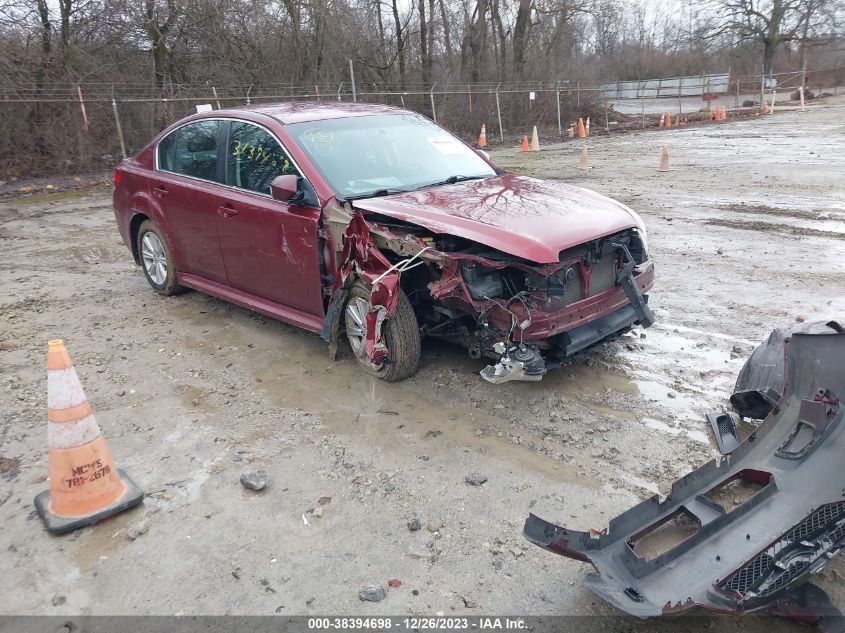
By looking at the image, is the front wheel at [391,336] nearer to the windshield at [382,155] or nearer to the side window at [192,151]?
the windshield at [382,155]

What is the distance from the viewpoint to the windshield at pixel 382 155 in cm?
495

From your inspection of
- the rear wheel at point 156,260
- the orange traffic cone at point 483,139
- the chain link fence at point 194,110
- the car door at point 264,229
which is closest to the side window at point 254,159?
the car door at point 264,229

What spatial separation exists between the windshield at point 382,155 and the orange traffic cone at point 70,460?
2.17m

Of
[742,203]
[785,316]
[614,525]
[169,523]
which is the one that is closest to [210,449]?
[169,523]

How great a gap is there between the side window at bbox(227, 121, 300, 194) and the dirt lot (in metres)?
1.31

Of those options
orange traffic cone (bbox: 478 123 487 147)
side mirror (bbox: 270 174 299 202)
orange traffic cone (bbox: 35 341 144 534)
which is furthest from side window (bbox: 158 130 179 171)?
orange traffic cone (bbox: 478 123 487 147)

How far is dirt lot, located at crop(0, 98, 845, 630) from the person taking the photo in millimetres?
2896

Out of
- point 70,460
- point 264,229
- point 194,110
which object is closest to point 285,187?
point 264,229

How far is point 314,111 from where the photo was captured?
559cm

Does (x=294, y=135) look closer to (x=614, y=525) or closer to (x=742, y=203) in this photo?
(x=614, y=525)

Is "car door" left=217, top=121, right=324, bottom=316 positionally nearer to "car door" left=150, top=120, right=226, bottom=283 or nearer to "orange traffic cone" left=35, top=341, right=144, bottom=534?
"car door" left=150, top=120, right=226, bottom=283

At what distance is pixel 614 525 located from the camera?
273 cm

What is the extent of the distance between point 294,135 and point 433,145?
121cm

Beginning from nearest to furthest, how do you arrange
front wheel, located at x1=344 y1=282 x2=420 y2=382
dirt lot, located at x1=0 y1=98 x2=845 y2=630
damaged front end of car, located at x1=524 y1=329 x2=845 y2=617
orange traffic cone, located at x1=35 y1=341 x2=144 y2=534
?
1. damaged front end of car, located at x1=524 y1=329 x2=845 y2=617
2. dirt lot, located at x1=0 y1=98 x2=845 y2=630
3. orange traffic cone, located at x1=35 y1=341 x2=144 y2=534
4. front wheel, located at x1=344 y1=282 x2=420 y2=382
